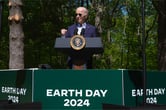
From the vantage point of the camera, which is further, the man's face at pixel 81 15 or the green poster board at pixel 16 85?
the man's face at pixel 81 15

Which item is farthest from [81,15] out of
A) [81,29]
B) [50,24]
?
[50,24]

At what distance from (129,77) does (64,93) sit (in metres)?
0.73

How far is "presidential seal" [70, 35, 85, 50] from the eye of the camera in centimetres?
500

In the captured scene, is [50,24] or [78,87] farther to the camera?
[50,24]

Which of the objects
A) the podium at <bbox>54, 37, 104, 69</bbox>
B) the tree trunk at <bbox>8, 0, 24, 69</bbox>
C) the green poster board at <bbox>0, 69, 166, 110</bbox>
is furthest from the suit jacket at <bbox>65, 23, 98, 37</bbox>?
the tree trunk at <bbox>8, 0, 24, 69</bbox>

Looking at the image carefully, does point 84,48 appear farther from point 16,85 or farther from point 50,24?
point 50,24

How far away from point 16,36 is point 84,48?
4230 millimetres

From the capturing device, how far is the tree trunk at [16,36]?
8.95m

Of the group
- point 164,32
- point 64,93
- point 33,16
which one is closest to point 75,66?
point 64,93

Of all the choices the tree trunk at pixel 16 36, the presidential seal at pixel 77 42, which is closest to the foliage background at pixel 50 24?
the tree trunk at pixel 16 36

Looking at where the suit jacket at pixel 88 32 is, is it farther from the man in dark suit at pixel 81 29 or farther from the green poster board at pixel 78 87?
the green poster board at pixel 78 87

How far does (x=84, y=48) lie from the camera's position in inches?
197

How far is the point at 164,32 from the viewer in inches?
513

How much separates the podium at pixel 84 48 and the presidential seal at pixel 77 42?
0.03 m
